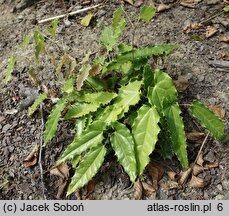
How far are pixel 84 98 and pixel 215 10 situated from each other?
1489 millimetres

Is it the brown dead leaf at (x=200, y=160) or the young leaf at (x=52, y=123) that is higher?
the young leaf at (x=52, y=123)

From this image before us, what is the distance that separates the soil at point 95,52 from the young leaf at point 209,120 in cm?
18

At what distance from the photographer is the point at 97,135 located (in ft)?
8.05

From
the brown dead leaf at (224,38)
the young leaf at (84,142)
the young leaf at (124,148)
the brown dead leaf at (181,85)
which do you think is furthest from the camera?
the brown dead leaf at (224,38)

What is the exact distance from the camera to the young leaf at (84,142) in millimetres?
2432

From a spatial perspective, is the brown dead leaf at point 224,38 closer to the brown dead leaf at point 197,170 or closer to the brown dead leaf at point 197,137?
the brown dead leaf at point 197,137

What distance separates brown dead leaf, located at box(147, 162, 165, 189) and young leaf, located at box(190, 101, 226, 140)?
410 mm

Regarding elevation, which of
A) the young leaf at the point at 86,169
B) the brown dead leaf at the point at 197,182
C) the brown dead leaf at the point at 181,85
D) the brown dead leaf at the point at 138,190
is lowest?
the brown dead leaf at the point at 197,182

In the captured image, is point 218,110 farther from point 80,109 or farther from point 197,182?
point 80,109

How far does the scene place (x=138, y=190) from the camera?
2490 millimetres

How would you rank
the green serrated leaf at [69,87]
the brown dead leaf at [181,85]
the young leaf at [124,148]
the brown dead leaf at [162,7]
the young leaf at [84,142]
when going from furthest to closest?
the brown dead leaf at [162,7] → the brown dead leaf at [181,85] → the green serrated leaf at [69,87] → the young leaf at [84,142] → the young leaf at [124,148]

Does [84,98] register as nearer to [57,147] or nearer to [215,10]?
[57,147]

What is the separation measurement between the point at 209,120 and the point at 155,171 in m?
0.48

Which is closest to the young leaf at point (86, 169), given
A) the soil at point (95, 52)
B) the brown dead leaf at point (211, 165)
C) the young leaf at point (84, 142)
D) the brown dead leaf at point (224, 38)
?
the young leaf at point (84, 142)
